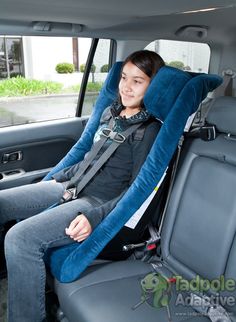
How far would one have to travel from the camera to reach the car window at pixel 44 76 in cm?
233

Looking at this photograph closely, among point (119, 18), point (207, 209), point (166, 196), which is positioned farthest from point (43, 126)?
point (207, 209)

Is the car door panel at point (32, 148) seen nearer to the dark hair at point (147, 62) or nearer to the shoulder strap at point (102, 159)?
the shoulder strap at point (102, 159)

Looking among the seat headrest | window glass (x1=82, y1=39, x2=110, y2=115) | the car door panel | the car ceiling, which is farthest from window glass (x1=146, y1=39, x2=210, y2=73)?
the seat headrest

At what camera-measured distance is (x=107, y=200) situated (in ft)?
5.50

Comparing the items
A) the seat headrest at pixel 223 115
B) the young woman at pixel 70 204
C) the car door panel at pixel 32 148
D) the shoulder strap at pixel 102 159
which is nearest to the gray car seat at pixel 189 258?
the seat headrest at pixel 223 115

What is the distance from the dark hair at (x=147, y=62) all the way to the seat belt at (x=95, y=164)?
26cm

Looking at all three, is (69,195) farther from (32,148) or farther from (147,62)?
(32,148)

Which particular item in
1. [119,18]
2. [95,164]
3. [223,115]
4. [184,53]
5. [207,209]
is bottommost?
[207,209]

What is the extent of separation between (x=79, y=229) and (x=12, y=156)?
1.09 m

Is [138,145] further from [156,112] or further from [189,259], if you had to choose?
[189,259]

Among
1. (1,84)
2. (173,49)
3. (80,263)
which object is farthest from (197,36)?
(80,263)

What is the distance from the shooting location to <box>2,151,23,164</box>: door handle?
238 centimetres

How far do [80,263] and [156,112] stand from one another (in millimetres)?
689

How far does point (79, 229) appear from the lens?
4.91 feet
